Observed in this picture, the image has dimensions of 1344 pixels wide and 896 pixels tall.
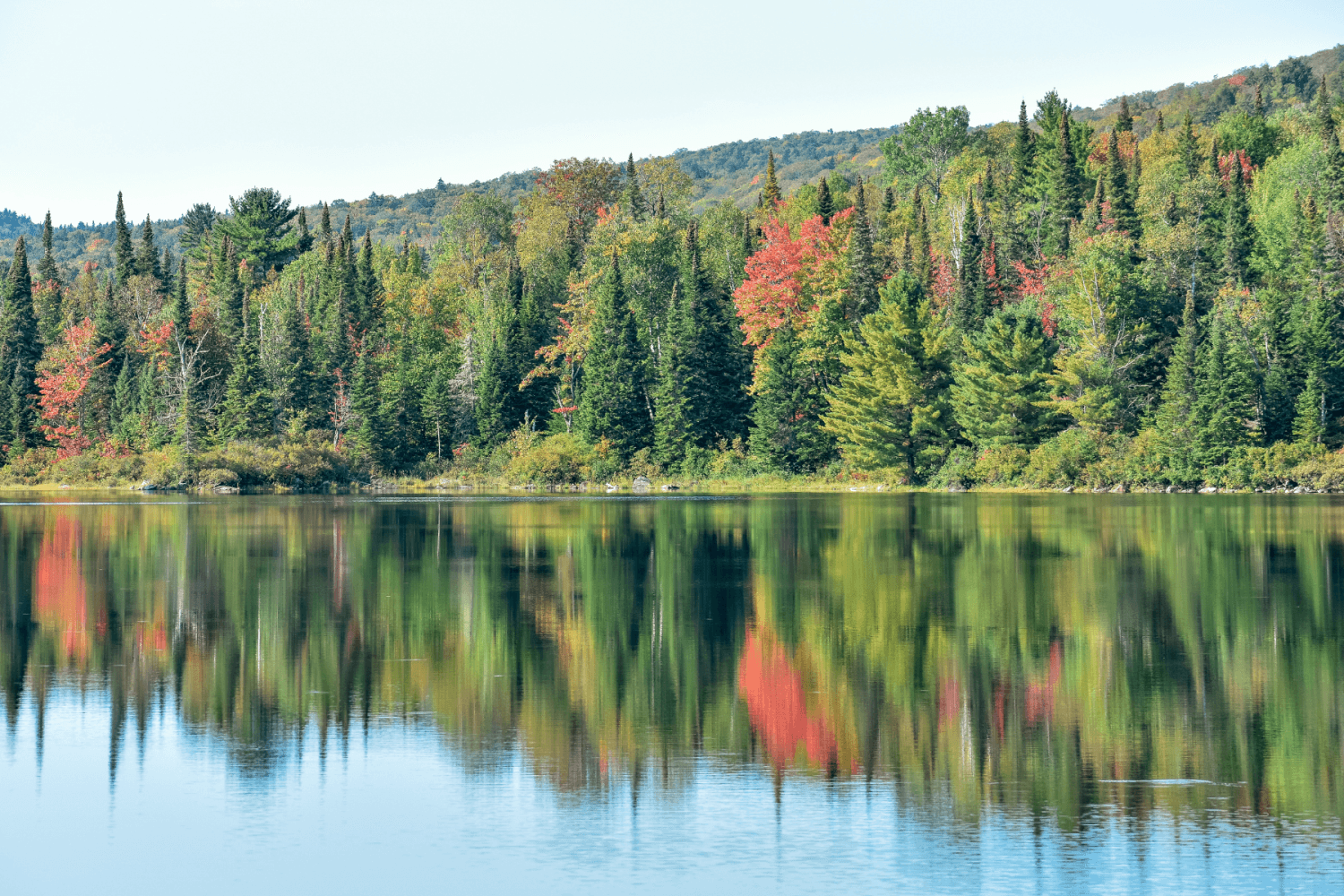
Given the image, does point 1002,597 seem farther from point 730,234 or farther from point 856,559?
point 730,234

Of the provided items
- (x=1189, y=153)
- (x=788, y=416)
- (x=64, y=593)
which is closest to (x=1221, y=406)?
(x=788, y=416)

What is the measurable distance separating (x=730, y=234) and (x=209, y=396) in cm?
4854

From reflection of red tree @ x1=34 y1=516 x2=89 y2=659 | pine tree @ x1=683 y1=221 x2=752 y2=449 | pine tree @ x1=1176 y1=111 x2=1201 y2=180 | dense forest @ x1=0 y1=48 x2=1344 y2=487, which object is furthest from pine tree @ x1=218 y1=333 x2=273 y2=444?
pine tree @ x1=1176 y1=111 x2=1201 y2=180

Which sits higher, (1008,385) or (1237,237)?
(1237,237)

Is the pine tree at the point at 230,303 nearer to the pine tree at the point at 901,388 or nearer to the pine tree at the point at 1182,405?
the pine tree at the point at 901,388

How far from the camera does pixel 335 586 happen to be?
29.6 meters

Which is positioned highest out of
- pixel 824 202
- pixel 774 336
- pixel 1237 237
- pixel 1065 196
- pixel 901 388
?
pixel 1065 196

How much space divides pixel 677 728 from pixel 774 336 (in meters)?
89.9

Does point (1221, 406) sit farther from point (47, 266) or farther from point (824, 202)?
point (47, 266)

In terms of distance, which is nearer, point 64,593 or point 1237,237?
point 64,593

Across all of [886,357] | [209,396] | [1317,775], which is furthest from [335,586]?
[209,396]

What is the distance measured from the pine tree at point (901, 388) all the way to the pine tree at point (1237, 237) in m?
21.5

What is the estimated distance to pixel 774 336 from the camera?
104 metres

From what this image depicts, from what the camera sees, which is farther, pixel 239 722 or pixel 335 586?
pixel 335 586
